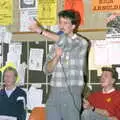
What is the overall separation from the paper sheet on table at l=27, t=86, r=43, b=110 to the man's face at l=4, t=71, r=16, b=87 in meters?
0.17

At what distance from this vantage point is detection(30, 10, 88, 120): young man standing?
2809mm

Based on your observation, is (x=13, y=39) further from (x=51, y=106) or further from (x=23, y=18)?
(x=51, y=106)

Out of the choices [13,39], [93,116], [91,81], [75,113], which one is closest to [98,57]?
[91,81]

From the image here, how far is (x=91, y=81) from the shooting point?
382cm

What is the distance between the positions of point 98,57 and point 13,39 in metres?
0.79

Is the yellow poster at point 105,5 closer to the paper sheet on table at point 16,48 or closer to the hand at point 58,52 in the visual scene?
the paper sheet on table at point 16,48

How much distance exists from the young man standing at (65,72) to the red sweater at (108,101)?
0.77m

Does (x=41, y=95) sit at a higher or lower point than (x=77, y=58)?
lower

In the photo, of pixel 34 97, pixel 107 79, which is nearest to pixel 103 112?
pixel 107 79


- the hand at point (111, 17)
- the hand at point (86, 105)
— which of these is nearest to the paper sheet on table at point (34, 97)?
the hand at point (86, 105)

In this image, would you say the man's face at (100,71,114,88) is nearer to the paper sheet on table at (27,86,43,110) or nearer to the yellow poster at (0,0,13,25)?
the paper sheet on table at (27,86,43,110)

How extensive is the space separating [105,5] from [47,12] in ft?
1.69

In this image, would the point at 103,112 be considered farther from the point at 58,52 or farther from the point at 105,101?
the point at 58,52

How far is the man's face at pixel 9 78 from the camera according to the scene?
396 centimetres
